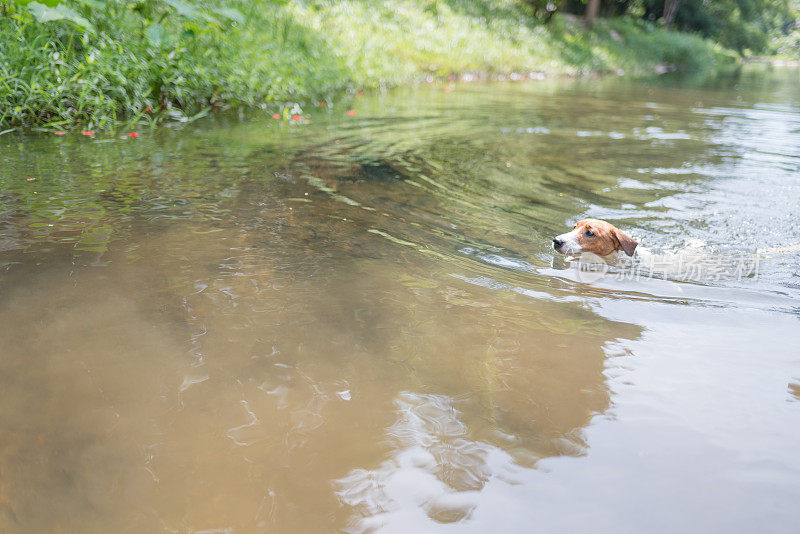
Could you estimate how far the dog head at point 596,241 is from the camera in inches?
177

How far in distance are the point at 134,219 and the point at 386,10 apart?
48.3 feet

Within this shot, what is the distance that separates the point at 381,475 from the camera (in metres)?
2.00

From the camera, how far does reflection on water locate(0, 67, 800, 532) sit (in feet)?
6.20

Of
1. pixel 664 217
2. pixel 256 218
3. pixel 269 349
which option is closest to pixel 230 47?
pixel 256 218

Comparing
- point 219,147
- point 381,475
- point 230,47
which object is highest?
point 230,47

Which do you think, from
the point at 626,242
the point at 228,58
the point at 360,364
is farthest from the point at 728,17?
the point at 360,364

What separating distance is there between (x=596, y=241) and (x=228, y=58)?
264 inches

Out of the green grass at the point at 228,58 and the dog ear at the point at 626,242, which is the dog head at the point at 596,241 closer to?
the dog ear at the point at 626,242

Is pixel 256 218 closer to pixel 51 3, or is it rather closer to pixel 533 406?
pixel 533 406

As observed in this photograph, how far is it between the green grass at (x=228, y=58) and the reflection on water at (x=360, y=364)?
1548 millimetres

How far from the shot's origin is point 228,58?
902 centimetres

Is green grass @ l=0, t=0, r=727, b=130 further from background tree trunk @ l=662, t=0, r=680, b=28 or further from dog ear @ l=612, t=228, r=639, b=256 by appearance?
background tree trunk @ l=662, t=0, r=680, b=28

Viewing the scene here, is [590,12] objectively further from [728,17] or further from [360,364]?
[360,364]

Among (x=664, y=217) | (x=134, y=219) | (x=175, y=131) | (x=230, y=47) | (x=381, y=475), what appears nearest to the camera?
(x=381, y=475)
